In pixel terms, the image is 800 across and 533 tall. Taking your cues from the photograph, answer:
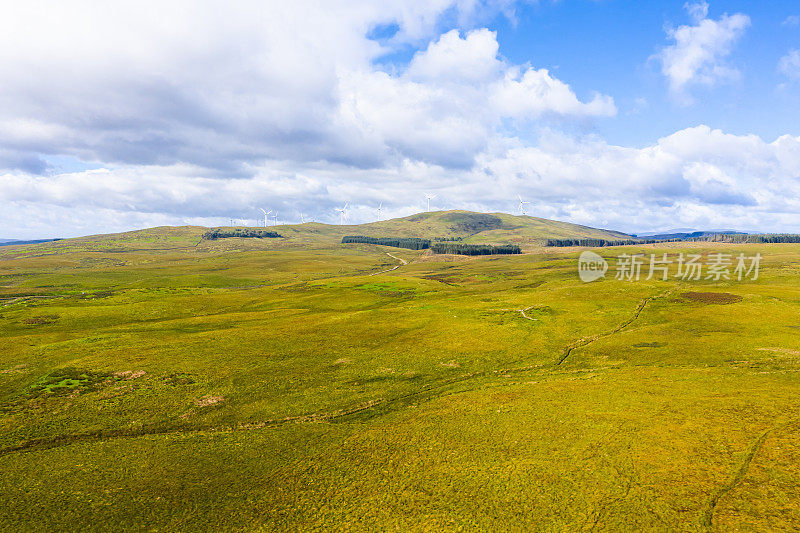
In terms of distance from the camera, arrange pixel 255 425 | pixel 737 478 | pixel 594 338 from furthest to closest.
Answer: pixel 594 338, pixel 255 425, pixel 737 478

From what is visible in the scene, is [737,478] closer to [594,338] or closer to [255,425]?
[255,425]

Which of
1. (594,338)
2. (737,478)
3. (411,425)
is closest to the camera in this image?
(737,478)

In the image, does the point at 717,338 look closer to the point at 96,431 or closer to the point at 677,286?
the point at 677,286

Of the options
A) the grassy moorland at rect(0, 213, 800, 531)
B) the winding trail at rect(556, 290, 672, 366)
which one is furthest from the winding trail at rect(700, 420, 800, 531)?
the winding trail at rect(556, 290, 672, 366)

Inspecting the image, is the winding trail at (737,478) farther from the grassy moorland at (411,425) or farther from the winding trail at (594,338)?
the winding trail at (594,338)

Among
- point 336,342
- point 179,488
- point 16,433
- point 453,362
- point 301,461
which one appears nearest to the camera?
point 179,488

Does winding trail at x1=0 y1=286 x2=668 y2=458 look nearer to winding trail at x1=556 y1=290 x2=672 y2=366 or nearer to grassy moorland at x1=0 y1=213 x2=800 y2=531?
grassy moorland at x1=0 y1=213 x2=800 y2=531

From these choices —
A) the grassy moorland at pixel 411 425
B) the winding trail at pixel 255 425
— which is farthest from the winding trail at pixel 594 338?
the winding trail at pixel 255 425

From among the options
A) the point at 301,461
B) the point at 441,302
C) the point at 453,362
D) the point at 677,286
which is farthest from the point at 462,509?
the point at 677,286

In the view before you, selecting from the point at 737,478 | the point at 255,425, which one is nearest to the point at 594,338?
the point at 737,478
